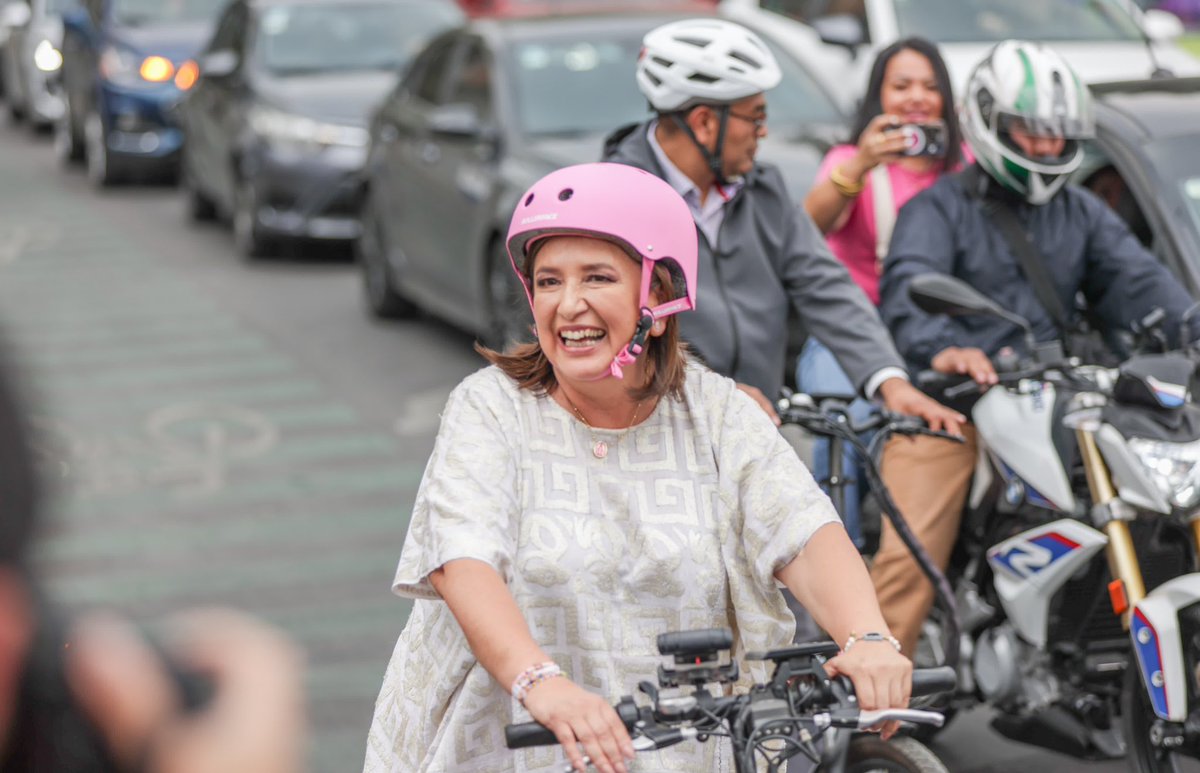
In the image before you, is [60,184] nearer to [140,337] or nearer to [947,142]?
[140,337]

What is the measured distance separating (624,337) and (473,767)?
74 centimetres

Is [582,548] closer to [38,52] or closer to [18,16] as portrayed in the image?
[38,52]

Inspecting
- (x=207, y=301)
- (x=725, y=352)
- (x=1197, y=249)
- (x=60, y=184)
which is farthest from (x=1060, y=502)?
(x=60, y=184)

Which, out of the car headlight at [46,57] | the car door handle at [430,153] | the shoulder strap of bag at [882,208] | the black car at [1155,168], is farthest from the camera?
the car headlight at [46,57]

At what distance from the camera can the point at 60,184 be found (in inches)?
742

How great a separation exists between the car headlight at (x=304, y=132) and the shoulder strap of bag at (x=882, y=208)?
8029mm

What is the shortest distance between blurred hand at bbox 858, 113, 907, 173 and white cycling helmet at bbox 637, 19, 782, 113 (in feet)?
2.12

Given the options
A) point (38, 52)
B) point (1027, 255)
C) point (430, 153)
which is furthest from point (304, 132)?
point (1027, 255)

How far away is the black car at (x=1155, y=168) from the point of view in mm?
6285

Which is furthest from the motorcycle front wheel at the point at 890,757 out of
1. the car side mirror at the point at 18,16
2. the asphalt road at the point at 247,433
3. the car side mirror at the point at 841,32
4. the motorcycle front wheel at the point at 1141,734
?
the car side mirror at the point at 18,16

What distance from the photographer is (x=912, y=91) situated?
6312mm

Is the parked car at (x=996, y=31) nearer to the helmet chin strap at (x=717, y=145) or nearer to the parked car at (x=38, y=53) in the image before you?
the helmet chin strap at (x=717, y=145)

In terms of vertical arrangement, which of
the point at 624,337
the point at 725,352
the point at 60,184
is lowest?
the point at 60,184

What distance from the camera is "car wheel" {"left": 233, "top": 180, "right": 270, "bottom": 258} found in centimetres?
1401
